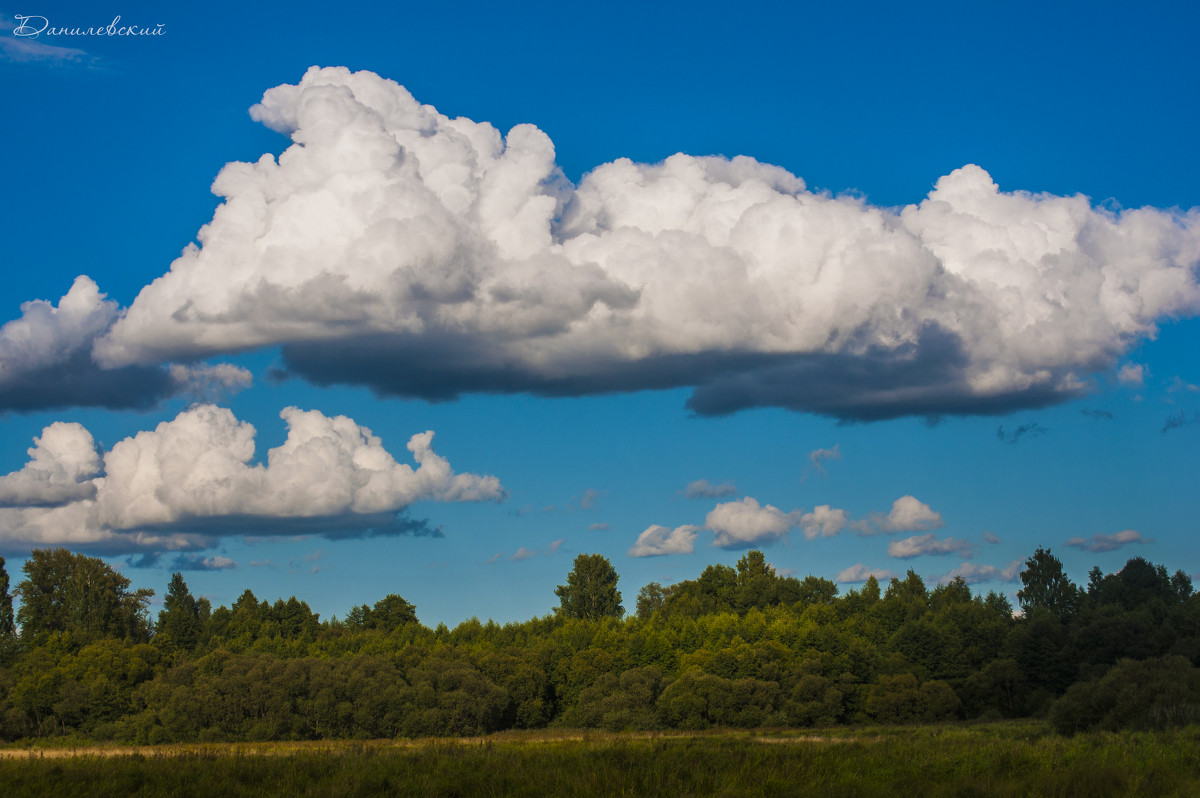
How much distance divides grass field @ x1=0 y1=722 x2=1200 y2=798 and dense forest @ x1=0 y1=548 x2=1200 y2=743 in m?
51.2

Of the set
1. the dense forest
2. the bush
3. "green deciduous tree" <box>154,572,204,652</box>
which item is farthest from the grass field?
"green deciduous tree" <box>154,572,204,652</box>

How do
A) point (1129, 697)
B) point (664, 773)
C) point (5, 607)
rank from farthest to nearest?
point (5, 607)
point (1129, 697)
point (664, 773)

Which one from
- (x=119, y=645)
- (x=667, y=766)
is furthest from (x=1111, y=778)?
(x=119, y=645)

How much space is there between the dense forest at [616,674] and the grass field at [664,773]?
5115 cm

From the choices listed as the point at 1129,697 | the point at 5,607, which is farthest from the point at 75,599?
the point at 1129,697

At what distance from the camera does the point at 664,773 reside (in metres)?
38.1

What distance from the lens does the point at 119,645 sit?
152500 millimetres

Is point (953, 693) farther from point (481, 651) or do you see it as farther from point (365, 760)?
point (365, 760)

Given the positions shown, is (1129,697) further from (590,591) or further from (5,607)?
(5,607)

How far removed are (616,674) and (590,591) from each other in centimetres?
5951

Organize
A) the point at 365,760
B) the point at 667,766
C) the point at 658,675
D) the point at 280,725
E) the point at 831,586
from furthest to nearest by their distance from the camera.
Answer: the point at 831,586 < the point at 658,675 < the point at 280,725 < the point at 365,760 < the point at 667,766

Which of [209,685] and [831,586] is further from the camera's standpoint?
[831,586]

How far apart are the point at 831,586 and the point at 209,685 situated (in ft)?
369

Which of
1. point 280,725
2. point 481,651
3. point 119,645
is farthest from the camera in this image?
point 119,645
